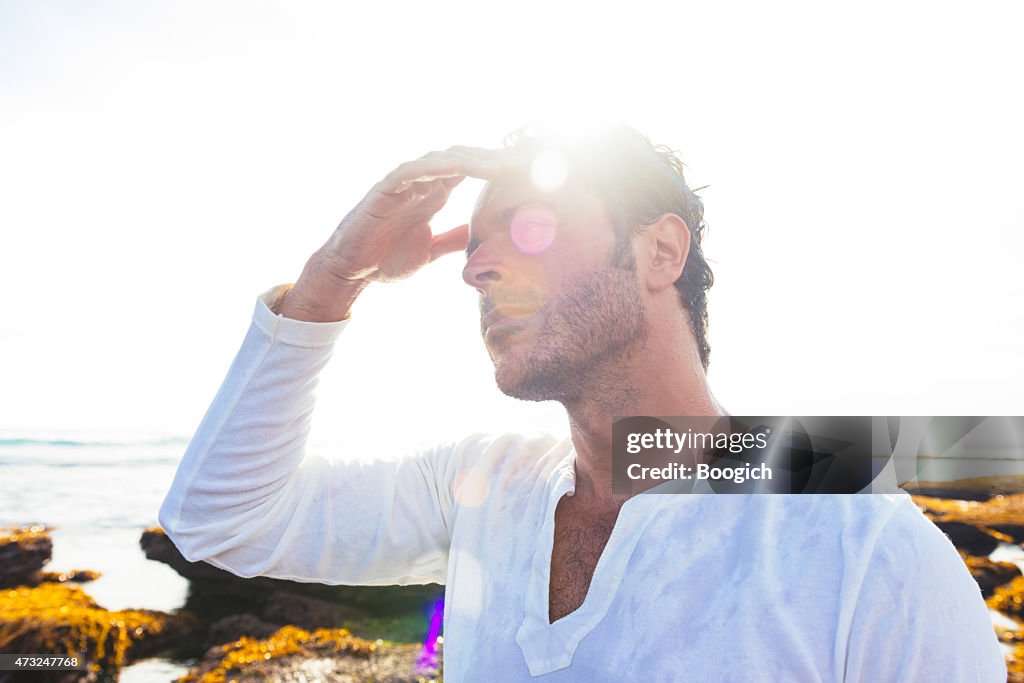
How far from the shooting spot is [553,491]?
2314 millimetres

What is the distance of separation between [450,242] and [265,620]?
7.01 m

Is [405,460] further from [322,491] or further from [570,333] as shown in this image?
[570,333]

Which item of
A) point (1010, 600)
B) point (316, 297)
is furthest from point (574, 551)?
point (1010, 600)

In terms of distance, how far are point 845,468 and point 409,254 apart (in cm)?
194

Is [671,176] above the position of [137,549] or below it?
above

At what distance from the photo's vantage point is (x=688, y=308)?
276 centimetres

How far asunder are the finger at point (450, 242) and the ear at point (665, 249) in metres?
0.84

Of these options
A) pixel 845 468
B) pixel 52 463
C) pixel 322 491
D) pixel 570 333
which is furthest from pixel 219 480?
pixel 52 463

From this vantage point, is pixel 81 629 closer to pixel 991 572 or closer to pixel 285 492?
pixel 285 492

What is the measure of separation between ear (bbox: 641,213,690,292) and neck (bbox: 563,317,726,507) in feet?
0.93

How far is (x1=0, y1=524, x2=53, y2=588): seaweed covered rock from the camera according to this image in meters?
9.33

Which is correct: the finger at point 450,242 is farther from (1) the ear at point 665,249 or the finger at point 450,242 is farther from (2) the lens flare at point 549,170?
(1) the ear at point 665,249

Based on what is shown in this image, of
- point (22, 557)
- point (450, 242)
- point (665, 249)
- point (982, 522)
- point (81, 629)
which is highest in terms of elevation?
point (450, 242)

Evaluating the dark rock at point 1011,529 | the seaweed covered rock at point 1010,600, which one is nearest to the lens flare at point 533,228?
the seaweed covered rock at point 1010,600
